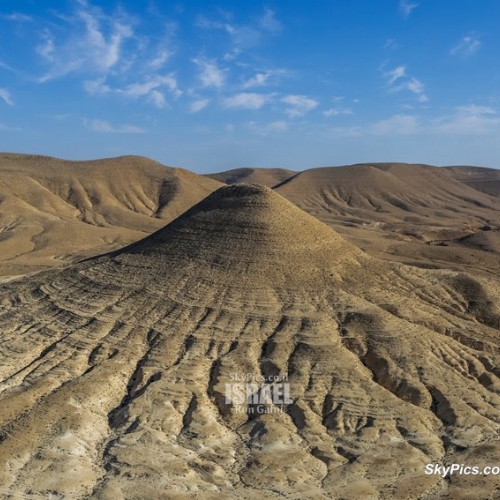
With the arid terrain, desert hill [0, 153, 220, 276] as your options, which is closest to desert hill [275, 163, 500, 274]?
desert hill [0, 153, 220, 276]

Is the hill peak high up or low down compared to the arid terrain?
up

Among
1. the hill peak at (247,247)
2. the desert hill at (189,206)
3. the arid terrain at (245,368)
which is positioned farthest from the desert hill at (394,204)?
the arid terrain at (245,368)

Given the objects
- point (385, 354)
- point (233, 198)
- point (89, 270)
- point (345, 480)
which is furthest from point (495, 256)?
point (345, 480)

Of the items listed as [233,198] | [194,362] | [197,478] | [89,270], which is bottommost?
[197,478]

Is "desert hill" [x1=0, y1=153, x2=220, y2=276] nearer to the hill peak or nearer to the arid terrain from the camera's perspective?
the hill peak

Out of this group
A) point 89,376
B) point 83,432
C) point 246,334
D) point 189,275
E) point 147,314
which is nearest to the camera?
point 83,432

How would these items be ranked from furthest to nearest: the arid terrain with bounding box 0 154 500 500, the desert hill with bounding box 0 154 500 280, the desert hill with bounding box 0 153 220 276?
the desert hill with bounding box 0 153 220 276, the desert hill with bounding box 0 154 500 280, the arid terrain with bounding box 0 154 500 500

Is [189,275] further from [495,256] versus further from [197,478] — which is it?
[495,256]

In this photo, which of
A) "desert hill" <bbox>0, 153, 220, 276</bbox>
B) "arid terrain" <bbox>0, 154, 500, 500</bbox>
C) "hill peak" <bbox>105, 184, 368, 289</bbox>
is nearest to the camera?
"arid terrain" <bbox>0, 154, 500, 500</bbox>
